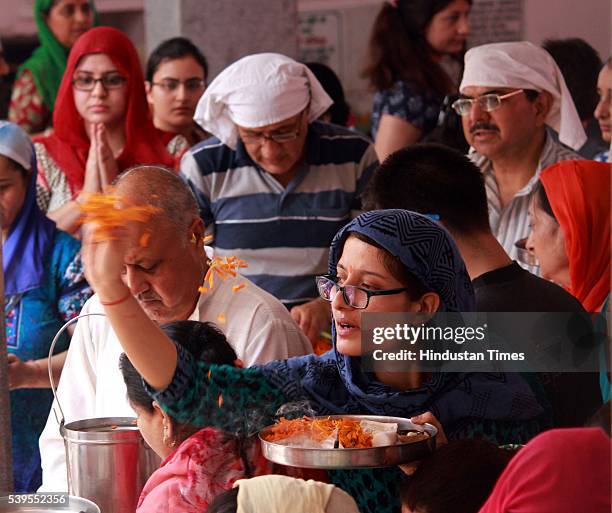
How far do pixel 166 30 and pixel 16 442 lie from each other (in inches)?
91.4

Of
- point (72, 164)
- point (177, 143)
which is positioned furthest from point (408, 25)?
point (72, 164)

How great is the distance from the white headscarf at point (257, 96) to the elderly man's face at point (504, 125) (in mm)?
446

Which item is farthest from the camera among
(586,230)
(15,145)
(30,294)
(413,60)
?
(413,60)

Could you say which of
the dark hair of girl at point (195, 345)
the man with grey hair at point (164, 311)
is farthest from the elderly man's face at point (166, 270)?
the dark hair of girl at point (195, 345)

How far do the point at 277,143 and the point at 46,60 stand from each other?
1.64 metres

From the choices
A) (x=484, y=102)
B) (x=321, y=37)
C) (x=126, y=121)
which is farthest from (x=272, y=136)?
(x=321, y=37)

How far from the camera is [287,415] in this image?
1.77m

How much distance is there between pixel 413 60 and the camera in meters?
3.64

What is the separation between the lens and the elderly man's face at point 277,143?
119 inches

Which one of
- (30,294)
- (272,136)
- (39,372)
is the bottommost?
(39,372)

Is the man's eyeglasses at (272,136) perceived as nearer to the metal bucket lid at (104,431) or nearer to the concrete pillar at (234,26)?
the metal bucket lid at (104,431)

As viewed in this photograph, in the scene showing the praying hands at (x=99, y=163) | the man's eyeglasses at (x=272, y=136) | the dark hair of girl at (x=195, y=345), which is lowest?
the dark hair of girl at (x=195, y=345)

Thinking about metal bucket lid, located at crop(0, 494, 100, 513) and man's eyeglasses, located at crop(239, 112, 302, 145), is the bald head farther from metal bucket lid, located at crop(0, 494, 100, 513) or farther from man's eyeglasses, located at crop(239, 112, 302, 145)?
man's eyeglasses, located at crop(239, 112, 302, 145)

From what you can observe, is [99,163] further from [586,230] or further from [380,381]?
[380,381]
